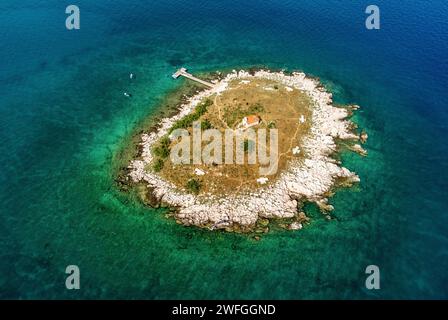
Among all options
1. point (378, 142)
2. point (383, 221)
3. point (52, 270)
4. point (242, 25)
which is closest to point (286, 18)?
point (242, 25)

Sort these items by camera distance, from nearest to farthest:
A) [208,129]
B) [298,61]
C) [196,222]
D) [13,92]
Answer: [196,222] → [208,129] → [13,92] → [298,61]

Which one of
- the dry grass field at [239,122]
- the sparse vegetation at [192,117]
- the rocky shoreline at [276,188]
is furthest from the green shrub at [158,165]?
the sparse vegetation at [192,117]

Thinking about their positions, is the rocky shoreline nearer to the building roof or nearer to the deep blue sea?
the deep blue sea

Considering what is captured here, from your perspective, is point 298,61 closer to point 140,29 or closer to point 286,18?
point 286,18

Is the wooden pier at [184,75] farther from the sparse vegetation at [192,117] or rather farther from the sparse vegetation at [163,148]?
the sparse vegetation at [163,148]

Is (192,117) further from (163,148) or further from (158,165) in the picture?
(158,165)

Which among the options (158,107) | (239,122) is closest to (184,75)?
(158,107)

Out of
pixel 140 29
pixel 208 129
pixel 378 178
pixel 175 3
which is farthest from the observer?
pixel 175 3
